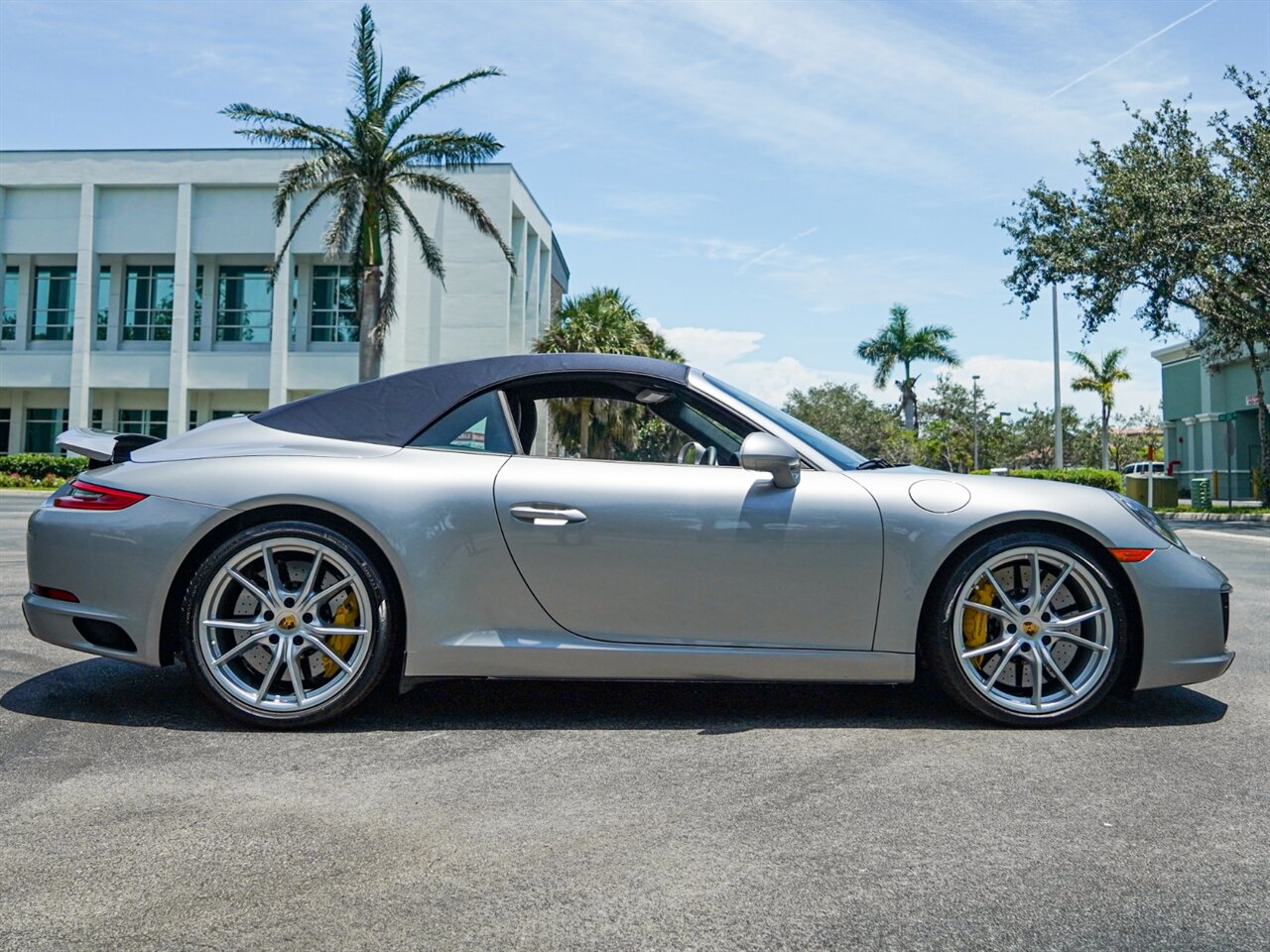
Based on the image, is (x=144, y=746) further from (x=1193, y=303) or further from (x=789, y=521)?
(x=1193, y=303)

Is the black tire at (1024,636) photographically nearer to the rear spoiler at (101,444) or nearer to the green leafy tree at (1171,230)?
the rear spoiler at (101,444)

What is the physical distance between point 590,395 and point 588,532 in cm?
64

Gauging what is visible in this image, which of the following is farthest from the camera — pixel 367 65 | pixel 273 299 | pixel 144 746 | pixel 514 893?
pixel 273 299

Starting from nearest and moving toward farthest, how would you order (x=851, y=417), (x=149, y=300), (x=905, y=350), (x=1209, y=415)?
(x=149, y=300), (x=1209, y=415), (x=905, y=350), (x=851, y=417)

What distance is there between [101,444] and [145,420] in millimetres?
39652

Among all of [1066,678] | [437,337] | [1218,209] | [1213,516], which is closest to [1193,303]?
[1218,209]

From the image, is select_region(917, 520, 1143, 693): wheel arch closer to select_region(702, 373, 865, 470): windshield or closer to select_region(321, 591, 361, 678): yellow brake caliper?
select_region(702, 373, 865, 470): windshield

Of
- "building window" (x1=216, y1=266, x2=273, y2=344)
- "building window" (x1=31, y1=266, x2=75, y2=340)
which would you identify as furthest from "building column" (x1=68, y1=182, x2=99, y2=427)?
"building window" (x1=216, y1=266, x2=273, y2=344)

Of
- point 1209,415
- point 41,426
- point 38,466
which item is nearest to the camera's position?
point 38,466

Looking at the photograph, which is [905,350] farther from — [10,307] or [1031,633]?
[1031,633]

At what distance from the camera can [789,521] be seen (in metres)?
3.75

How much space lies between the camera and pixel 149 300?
40.0 meters

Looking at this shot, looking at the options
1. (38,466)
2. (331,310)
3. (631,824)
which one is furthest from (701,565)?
(331,310)

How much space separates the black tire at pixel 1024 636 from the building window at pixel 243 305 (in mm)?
38816
